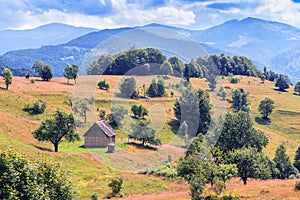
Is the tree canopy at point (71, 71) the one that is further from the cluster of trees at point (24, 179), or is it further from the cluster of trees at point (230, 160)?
the cluster of trees at point (24, 179)

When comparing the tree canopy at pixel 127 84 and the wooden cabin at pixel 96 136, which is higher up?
the tree canopy at pixel 127 84

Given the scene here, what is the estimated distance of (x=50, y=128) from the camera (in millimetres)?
71688

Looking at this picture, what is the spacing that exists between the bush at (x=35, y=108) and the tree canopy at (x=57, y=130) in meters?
25.8

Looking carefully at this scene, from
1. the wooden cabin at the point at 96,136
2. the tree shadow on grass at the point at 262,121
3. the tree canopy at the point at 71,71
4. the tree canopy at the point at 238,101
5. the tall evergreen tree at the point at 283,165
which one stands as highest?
Answer: the tree canopy at the point at 71,71

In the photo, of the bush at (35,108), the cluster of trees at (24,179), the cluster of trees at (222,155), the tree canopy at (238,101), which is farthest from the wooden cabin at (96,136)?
the tree canopy at (238,101)

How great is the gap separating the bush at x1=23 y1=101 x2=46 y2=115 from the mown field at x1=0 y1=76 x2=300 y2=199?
159 centimetres

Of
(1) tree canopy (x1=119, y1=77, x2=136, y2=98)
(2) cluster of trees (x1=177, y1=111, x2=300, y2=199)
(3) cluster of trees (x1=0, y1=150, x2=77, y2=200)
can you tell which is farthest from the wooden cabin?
(3) cluster of trees (x1=0, y1=150, x2=77, y2=200)

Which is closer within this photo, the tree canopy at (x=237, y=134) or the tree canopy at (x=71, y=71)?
the tree canopy at (x=237, y=134)

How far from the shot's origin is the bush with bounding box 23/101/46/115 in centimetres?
9719

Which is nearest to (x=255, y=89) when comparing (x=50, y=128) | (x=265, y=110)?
(x=265, y=110)

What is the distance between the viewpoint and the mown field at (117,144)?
146 ft

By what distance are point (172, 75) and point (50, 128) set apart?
37.7 m

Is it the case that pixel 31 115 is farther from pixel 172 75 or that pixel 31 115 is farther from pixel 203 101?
pixel 172 75

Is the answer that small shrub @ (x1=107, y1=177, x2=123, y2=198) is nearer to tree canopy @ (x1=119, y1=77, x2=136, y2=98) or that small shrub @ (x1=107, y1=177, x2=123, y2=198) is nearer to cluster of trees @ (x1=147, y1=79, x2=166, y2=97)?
tree canopy @ (x1=119, y1=77, x2=136, y2=98)
